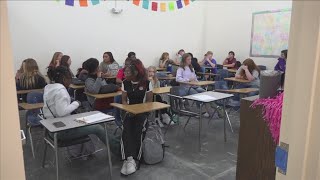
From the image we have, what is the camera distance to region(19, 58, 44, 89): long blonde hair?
442cm

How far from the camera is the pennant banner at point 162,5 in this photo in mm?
7905

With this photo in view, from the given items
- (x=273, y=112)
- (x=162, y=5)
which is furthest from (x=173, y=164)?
(x=162, y=5)

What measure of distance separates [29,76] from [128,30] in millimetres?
3884

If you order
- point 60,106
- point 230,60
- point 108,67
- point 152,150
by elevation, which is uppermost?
point 230,60

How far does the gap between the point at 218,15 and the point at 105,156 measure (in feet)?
24.2

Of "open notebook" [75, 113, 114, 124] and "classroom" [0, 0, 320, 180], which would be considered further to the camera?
"open notebook" [75, 113, 114, 124]

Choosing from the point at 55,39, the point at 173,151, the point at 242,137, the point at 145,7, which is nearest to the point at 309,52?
the point at 242,137

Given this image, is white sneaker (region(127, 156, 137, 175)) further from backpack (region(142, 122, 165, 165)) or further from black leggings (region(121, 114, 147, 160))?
backpack (region(142, 122, 165, 165))

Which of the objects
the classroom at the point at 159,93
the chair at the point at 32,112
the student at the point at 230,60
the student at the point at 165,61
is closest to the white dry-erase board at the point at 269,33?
the classroom at the point at 159,93

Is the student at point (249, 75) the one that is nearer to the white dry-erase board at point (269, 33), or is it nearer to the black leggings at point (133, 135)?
the black leggings at point (133, 135)

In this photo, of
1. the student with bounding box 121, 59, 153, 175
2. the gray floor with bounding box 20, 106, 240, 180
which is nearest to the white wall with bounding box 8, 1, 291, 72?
the gray floor with bounding box 20, 106, 240, 180

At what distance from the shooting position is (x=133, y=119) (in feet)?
10.7

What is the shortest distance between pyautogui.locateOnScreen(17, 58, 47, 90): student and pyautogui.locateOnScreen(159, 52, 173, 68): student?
4.26 metres

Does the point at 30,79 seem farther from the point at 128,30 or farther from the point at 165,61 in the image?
the point at 165,61
